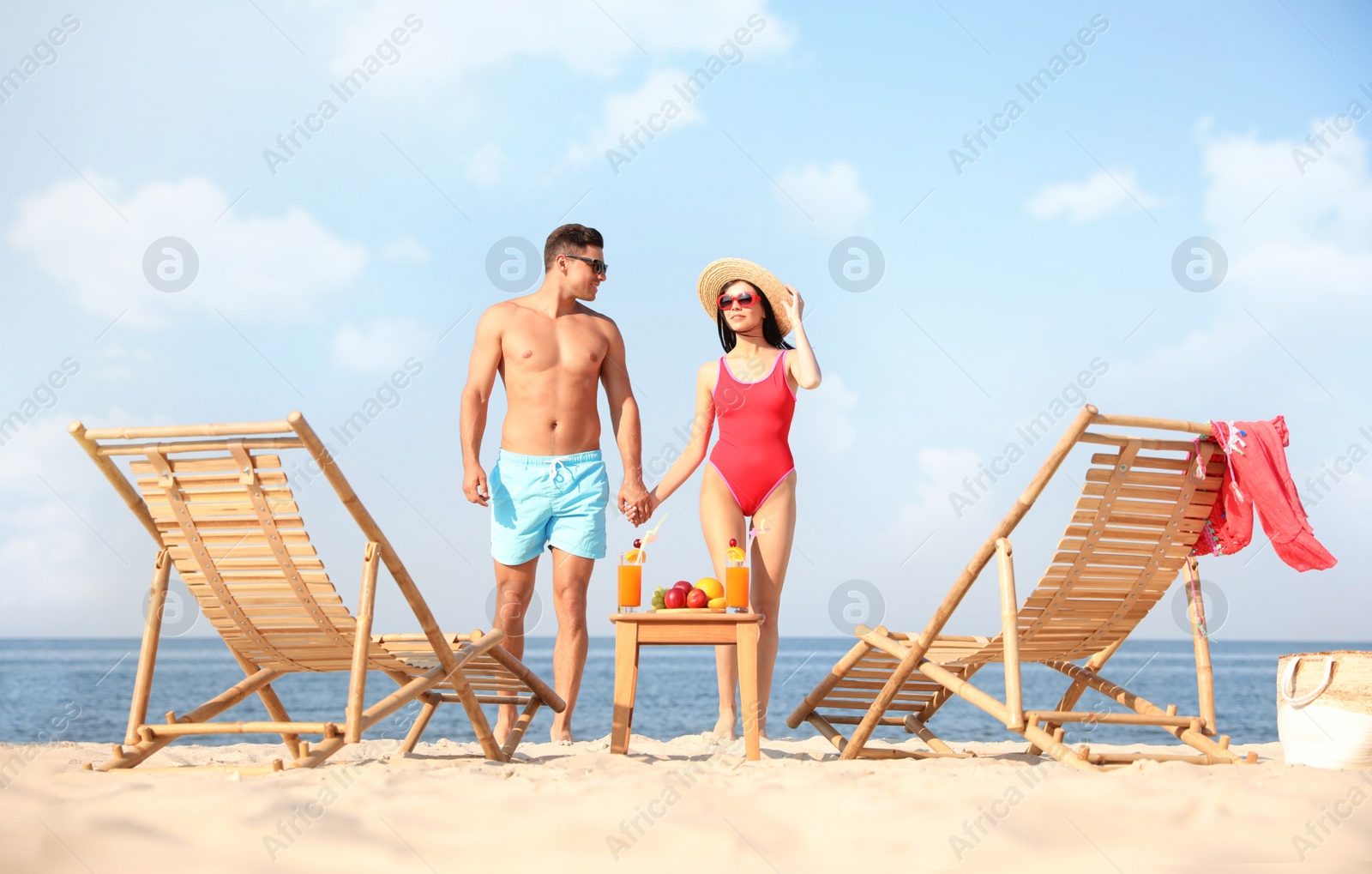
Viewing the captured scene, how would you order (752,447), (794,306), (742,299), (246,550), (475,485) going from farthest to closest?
1. (742,299)
2. (794,306)
3. (752,447)
4. (475,485)
5. (246,550)

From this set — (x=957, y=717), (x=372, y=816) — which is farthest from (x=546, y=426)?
(x=957, y=717)

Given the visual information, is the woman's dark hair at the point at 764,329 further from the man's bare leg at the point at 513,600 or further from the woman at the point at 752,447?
the man's bare leg at the point at 513,600

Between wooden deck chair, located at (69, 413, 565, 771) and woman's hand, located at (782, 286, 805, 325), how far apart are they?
7.54ft

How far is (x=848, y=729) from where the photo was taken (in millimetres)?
6410

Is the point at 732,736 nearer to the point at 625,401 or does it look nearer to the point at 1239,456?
the point at 625,401

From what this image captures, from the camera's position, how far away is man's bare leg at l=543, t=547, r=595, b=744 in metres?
5.07

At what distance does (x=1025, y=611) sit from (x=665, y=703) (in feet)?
53.9

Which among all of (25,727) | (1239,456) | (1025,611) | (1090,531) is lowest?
(25,727)

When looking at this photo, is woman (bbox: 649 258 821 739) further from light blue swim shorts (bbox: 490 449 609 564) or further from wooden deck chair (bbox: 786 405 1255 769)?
wooden deck chair (bbox: 786 405 1255 769)

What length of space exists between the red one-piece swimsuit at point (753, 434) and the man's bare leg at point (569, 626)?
2.62ft

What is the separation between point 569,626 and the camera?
513cm

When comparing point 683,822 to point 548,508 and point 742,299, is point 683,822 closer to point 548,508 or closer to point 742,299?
point 548,508

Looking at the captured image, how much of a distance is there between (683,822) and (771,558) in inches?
104

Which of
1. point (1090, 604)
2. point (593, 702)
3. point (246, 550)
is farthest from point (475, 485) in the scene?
point (593, 702)
